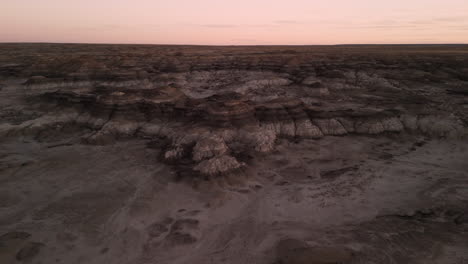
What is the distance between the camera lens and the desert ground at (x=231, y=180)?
8.77 m

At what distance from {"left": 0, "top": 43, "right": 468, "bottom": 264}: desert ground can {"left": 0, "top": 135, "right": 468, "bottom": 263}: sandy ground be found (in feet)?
0.20

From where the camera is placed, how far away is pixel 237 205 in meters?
11.4

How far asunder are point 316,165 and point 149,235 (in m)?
9.95

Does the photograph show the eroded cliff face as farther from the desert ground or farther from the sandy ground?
the sandy ground

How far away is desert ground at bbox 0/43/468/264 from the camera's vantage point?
8766 millimetres

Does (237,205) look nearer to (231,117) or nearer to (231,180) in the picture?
(231,180)

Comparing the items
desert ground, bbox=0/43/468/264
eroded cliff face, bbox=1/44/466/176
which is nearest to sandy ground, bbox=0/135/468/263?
desert ground, bbox=0/43/468/264

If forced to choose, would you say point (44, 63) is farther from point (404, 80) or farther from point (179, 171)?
point (404, 80)

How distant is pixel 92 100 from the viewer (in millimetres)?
22531

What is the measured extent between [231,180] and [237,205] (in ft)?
6.34

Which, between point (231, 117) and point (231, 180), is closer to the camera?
point (231, 180)

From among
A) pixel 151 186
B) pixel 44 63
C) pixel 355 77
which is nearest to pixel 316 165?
pixel 151 186

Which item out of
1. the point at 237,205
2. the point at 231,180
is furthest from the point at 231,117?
the point at 237,205

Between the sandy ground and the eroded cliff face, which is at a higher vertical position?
the eroded cliff face
